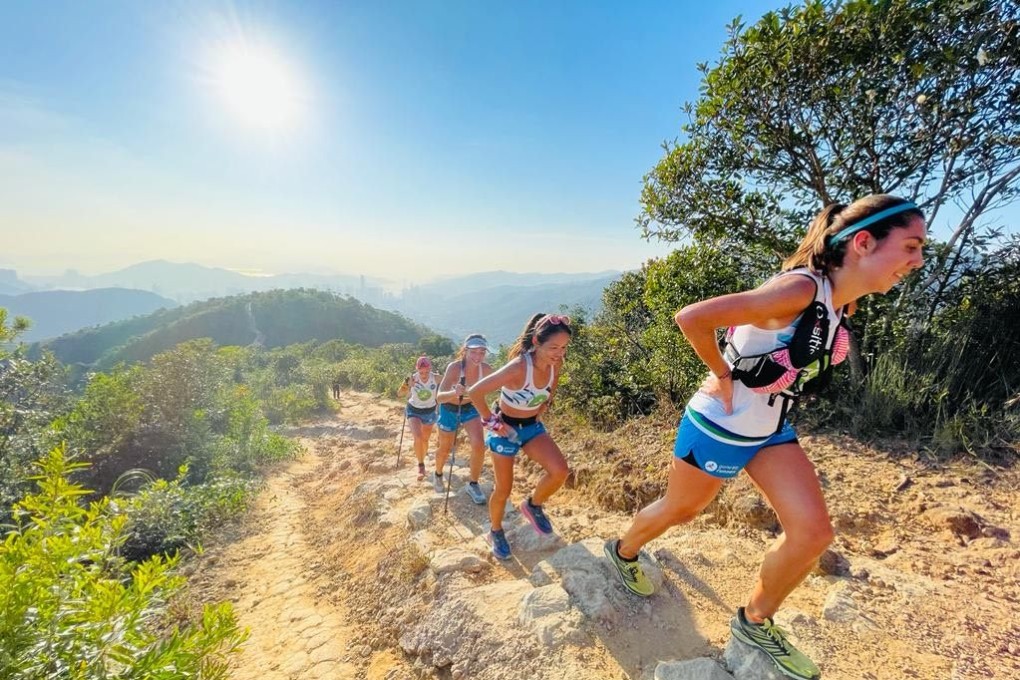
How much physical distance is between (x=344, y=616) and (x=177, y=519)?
Result: 3.24m

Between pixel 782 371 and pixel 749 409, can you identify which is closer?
pixel 782 371

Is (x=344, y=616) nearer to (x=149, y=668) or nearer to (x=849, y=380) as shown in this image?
(x=149, y=668)

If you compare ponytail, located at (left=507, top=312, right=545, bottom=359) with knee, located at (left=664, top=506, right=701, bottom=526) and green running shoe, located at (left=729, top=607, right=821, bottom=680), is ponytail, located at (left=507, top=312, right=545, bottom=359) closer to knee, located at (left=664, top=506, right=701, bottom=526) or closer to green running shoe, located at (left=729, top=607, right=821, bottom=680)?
knee, located at (left=664, top=506, right=701, bottom=526)

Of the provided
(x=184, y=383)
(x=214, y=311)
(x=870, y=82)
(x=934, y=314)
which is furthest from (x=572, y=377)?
(x=214, y=311)

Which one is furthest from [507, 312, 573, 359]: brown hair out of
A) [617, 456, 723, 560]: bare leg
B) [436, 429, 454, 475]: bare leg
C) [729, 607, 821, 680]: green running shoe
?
[436, 429, 454, 475]: bare leg

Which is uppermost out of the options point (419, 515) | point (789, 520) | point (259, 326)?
point (789, 520)

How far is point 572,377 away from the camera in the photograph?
8.19 meters

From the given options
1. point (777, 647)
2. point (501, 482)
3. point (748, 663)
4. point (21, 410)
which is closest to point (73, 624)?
point (501, 482)

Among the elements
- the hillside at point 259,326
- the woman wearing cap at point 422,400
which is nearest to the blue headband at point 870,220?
the woman wearing cap at point 422,400

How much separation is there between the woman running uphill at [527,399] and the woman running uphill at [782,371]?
4.24 feet

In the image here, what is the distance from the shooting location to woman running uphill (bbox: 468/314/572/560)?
11.1 ft

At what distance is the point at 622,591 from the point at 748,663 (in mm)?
814

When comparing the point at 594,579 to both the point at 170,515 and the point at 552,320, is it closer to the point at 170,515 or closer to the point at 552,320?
the point at 552,320

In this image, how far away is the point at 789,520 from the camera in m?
2.00
